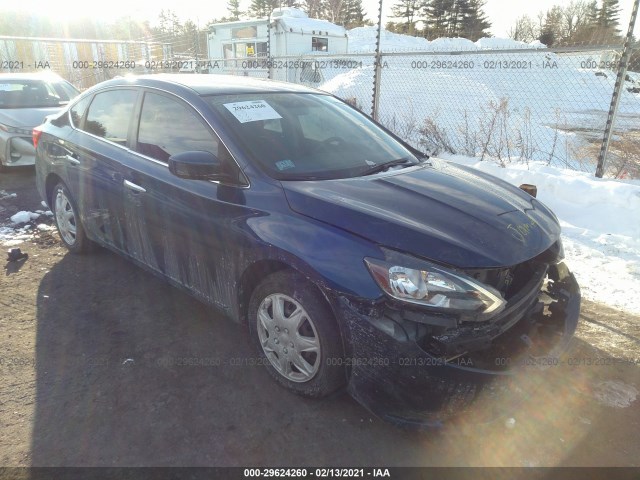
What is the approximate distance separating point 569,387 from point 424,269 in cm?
139

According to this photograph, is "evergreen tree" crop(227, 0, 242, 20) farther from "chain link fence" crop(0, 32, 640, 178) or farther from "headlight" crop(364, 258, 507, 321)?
"headlight" crop(364, 258, 507, 321)

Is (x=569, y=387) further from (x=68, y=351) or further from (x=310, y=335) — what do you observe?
(x=68, y=351)

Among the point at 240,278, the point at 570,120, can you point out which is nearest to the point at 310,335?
the point at 240,278

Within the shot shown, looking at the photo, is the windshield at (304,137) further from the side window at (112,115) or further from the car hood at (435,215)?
the side window at (112,115)

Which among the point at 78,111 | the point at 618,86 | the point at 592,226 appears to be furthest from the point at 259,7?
the point at 592,226

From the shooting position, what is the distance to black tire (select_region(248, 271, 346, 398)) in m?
2.33

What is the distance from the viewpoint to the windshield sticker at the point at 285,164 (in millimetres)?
2766

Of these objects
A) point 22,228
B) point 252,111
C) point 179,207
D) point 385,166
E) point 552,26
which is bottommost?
point 22,228

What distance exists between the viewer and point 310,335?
2.45 metres

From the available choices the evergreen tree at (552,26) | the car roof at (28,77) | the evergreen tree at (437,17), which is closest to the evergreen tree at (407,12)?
the evergreen tree at (437,17)

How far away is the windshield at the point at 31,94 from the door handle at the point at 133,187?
238 inches

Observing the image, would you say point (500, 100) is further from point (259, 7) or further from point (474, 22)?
point (259, 7)

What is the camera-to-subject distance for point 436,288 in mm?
2078

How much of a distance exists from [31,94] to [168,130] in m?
6.72
